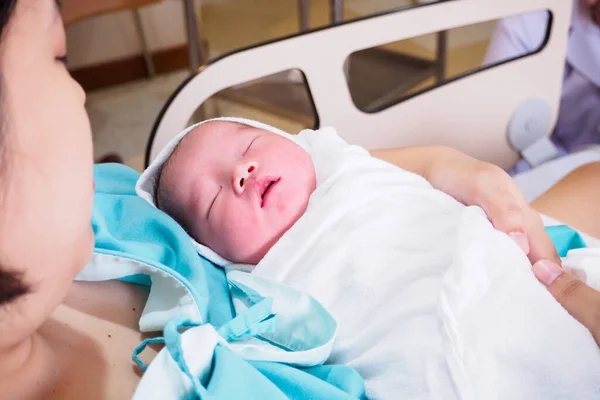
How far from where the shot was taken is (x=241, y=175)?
2.54 feet

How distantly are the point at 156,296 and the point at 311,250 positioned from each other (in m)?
0.21

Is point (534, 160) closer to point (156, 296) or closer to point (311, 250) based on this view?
point (311, 250)

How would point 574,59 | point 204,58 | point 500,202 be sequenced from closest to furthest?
point 500,202 < point 574,59 < point 204,58

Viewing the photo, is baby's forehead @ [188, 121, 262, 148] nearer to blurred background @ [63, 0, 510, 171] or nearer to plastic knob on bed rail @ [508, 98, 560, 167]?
plastic knob on bed rail @ [508, 98, 560, 167]

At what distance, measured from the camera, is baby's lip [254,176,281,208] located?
79 cm

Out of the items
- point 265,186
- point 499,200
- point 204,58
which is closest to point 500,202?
point 499,200

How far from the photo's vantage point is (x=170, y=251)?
74 centimetres

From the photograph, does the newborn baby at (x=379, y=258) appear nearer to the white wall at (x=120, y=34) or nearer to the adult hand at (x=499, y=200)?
the adult hand at (x=499, y=200)

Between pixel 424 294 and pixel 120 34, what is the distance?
246 centimetres

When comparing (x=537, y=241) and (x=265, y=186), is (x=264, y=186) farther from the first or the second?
(x=537, y=241)

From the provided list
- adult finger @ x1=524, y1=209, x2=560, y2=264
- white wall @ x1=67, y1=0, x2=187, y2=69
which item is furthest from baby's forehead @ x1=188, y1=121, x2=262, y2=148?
white wall @ x1=67, y1=0, x2=187, y2=69

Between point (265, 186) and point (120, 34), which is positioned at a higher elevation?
point (265, 186)

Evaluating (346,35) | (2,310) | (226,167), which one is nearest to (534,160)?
(346,35)

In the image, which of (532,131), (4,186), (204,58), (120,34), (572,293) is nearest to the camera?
(4,186)
